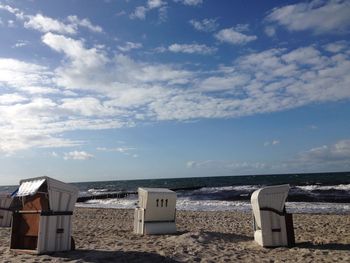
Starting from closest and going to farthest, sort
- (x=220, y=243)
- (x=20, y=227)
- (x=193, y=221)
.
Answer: (x=20, y=227)
(x=220, y=243)
(x=193, y=221)

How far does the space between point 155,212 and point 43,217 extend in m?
4.28

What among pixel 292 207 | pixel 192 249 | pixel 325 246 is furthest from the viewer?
pixel 292 207

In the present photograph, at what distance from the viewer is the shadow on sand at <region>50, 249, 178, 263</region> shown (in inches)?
299

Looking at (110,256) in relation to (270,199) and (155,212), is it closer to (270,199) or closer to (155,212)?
(155,212)

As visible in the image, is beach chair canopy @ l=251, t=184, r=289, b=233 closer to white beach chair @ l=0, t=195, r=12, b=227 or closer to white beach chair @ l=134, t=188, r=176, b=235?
white beach chair @ l=134, t=188, r=176, b=235

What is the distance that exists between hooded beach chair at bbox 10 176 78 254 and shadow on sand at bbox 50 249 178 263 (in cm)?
35

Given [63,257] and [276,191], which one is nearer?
[63,257]

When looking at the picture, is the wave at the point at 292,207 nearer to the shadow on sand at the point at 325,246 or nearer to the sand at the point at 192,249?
the sand at the point at 192,249

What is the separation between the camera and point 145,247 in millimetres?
8984

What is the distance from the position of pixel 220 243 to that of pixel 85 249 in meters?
3.36

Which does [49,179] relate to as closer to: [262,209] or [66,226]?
[66,226]

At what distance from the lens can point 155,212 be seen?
11500 millimetres

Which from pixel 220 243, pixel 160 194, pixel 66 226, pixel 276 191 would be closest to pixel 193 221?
pixel 160 194

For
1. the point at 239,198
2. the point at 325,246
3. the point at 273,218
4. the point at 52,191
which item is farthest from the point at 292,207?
the point at 52,191
